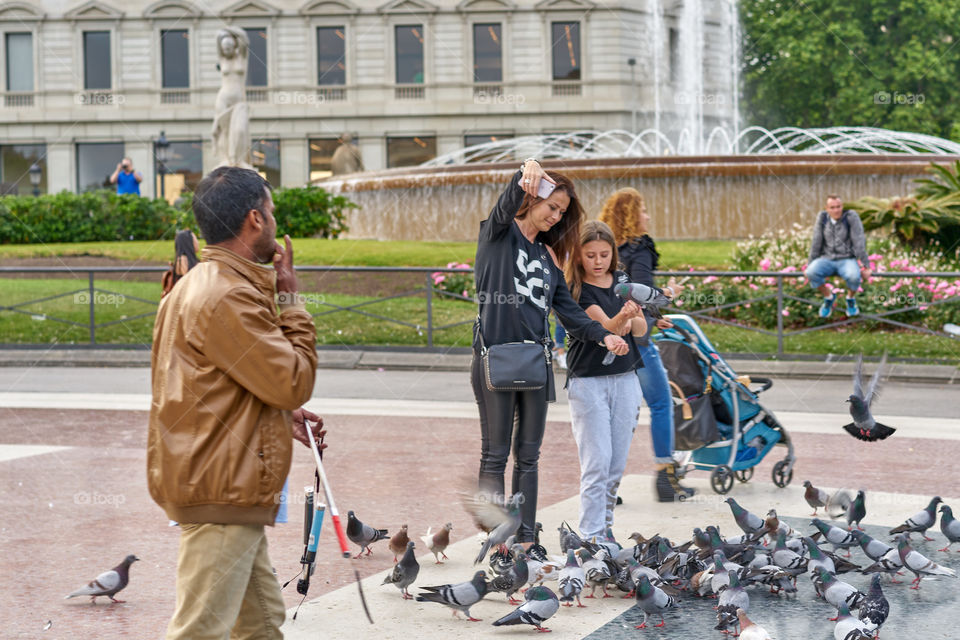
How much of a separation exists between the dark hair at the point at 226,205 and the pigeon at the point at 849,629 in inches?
103

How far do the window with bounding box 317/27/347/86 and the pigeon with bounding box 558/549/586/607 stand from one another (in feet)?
163

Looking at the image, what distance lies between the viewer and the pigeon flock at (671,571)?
4.55 metres

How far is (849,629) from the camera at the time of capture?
4191 mm

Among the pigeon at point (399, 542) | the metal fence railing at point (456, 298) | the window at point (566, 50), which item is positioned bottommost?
the pigeon at point (399, 542)

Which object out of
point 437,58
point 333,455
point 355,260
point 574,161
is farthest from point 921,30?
point 333,455

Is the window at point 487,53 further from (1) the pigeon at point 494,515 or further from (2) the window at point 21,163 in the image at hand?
(1) the pigeon at point 494,515

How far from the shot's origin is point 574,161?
72.7 ft

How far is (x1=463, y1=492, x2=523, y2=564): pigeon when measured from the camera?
512 cm

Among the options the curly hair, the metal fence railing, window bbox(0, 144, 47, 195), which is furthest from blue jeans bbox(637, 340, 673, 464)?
window bbox(0, 144, 47, 195)

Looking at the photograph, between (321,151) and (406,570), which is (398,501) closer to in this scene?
(406,570)

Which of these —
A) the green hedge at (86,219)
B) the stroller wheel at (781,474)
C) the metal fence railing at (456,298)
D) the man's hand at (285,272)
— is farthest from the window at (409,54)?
the man's hand at (285,272)

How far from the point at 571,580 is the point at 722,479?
2.65 m

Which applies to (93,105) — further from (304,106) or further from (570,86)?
(570,86)
